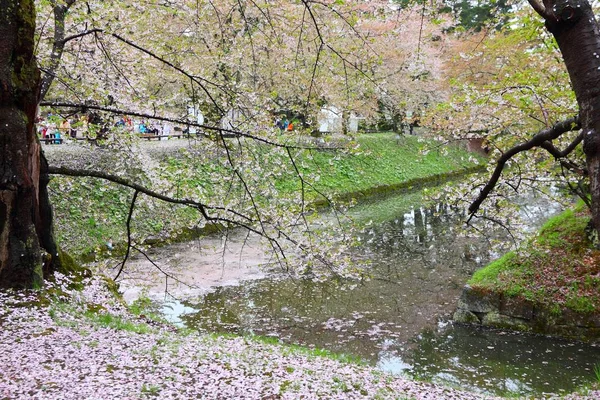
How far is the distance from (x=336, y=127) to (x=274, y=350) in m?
27.3

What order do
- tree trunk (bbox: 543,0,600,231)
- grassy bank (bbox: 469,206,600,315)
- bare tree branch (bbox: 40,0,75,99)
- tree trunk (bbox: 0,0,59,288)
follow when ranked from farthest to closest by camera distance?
grassy bank (bbox: 469,206,600,315), bare tree branch (bbox: 40,0,75,99), tree trunk (bbox: 0,0,59,288), tree trunk (bbox: 543,0,600,231)

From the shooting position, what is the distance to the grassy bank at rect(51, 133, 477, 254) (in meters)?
8.44

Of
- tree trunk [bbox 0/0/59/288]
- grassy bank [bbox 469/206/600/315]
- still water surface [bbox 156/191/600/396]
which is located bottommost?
still water surface [bbox 156/191/600/396]

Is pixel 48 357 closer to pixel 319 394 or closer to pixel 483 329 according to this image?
pixel 319 394

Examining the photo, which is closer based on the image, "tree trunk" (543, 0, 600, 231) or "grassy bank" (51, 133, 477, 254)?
"tree trunk" (543, 0, 600, 231)

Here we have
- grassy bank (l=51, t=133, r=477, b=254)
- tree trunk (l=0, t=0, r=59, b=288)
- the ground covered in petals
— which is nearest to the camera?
the ground covered in petals

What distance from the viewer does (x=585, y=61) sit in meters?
3.53

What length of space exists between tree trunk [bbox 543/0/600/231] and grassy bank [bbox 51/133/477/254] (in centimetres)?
311

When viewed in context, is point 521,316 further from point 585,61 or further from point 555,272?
point 585,61

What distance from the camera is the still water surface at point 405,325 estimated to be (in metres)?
7.75

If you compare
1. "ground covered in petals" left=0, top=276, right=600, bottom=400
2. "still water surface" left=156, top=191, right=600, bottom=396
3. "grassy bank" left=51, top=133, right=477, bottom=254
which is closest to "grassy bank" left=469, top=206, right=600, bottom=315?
"still water surface" left=156, top=191, right=600, bottom=396

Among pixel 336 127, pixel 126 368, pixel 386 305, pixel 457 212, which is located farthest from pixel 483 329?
pixel 336 127

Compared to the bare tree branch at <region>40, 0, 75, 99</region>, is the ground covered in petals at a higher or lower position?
lower

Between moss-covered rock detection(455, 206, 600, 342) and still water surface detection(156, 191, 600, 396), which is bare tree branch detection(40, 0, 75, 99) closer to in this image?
still water surface detection(156, 191, 600, 396)
